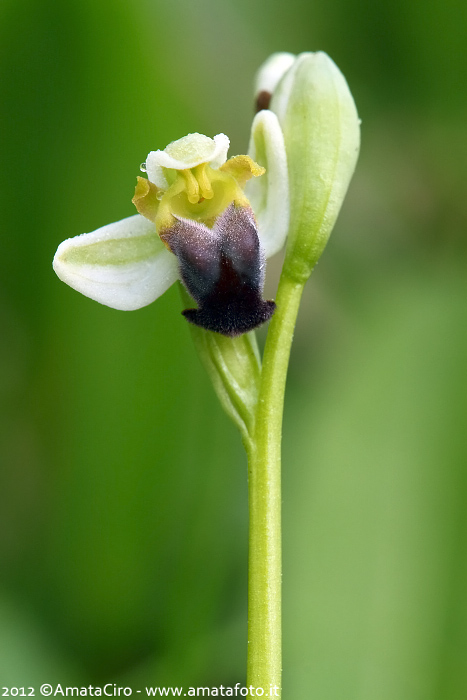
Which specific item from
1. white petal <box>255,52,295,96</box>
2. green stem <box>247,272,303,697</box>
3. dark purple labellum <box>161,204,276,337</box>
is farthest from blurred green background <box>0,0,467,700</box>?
dark purple labellum <box>161,204,276,337</box>

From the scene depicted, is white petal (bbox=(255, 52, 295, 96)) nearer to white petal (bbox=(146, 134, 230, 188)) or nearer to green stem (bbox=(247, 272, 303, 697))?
white petal (bbox=(146, 134, 230, 188))

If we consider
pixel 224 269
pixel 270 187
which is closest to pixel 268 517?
pixel 224 269

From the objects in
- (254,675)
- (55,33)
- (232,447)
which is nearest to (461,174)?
(232,447)

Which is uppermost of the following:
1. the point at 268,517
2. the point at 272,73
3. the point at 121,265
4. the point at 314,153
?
the point at 272,73

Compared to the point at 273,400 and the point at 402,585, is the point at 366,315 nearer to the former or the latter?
the point at 402,585

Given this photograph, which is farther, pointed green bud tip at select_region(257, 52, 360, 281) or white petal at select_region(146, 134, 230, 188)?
pointed green bud tip at select_region(257, 52, 360, 281)

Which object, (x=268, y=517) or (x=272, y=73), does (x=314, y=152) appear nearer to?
(x=272, y=73)
